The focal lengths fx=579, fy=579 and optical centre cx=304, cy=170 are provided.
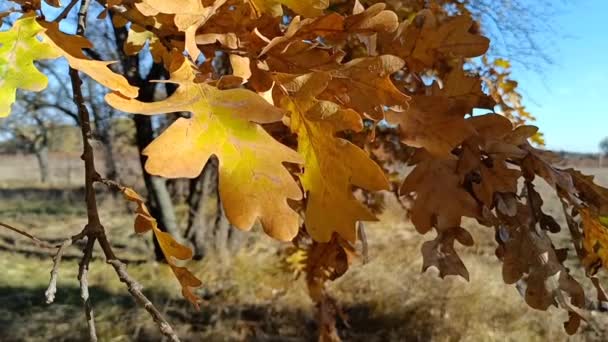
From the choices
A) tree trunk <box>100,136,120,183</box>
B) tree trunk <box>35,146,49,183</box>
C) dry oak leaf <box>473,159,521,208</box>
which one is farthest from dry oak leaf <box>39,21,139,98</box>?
tree trunk <box>35,146,49,183</box>

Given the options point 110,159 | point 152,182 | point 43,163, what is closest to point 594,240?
point 152,182

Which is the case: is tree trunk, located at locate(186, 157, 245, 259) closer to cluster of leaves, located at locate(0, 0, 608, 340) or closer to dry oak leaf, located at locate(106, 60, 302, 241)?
cluster of leaves, located at locate(0, 0, 608, 340)

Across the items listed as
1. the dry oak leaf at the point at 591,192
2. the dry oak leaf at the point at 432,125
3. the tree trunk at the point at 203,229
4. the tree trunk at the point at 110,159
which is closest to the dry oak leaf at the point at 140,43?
the dry oak leaf at the point at 432,125

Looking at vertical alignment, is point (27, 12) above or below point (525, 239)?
above

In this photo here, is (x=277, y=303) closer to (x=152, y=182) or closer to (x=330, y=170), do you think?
(x=152, y=182)

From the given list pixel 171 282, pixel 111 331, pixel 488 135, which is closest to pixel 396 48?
pixel 488 135

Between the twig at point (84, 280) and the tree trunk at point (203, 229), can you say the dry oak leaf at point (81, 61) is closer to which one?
the twig at point (84, 280)

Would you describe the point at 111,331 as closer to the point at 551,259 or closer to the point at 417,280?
the point at 417,280
